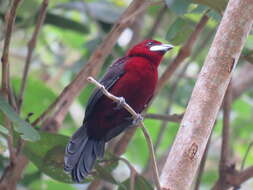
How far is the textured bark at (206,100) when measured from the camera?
1905mm

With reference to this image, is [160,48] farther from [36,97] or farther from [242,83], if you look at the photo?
[242,83]

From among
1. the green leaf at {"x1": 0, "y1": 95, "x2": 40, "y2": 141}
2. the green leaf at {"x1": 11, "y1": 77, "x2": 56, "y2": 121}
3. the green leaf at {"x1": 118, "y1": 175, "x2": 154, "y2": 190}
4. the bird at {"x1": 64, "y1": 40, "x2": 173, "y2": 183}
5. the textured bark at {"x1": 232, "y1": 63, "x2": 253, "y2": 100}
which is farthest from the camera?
the textured bark at {"x1": 232, "y1": 63, "x2": 253, "y2": 100}

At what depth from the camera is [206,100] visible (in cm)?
196

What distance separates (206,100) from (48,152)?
99 centimetres

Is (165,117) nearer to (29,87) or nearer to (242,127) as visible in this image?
(29,87)

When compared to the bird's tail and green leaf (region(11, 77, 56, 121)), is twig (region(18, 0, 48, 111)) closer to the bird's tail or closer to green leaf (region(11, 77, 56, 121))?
the bird's tail

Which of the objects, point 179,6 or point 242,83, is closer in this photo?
point 179,6

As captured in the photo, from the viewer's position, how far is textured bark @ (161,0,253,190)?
1.91 meters

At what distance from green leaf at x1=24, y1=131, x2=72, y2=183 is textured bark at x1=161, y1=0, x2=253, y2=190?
2.89ft

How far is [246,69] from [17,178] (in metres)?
1.87

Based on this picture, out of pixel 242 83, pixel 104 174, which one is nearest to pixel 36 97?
pixel 104 174

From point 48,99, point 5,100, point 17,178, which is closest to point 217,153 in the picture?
point 48,99

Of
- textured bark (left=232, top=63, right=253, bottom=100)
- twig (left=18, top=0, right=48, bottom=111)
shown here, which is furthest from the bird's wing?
textured bark (left=232, top=63, right=253, bottom=100)

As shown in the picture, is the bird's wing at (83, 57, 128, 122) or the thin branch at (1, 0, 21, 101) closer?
the thin branch at (1, 0, 21, 101)
